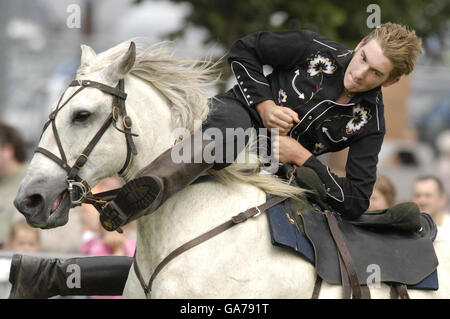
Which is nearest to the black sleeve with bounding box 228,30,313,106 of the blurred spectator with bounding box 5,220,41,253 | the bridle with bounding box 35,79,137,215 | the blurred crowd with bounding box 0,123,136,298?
the bridle with bounding box 35,79,137,215

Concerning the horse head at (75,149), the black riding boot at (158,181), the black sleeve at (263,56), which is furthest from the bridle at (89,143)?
the black sleeve at (263,56)

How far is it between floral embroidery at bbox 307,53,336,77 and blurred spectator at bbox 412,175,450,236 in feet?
10.3

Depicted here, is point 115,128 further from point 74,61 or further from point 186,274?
point 74,61

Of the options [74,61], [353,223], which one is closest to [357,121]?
[353,223]

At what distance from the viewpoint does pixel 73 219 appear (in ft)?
21.1

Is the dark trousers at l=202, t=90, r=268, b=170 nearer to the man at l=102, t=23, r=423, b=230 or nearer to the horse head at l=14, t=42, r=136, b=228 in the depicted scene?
the man at l=102, t=23, r=423, b=230

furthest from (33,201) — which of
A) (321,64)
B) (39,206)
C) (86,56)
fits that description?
(321,64)

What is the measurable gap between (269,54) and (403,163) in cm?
1266

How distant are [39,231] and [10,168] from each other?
2.44 ft

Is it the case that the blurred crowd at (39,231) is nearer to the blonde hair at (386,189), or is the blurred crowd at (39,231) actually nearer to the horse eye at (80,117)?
the blonde hair at (386,189)

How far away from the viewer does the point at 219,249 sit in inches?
146

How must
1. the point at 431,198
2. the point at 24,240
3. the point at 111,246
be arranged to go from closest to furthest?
the point at 111,246
the point at 24,240
the point at 431,198

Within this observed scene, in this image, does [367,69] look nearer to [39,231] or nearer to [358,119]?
[358,119]

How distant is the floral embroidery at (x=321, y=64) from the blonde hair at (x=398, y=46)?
9.6 inches
